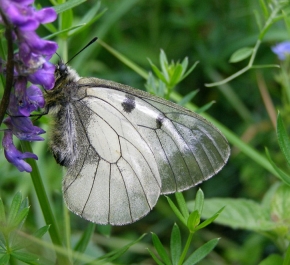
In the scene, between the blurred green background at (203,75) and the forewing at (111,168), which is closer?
the forewing at (111,168)

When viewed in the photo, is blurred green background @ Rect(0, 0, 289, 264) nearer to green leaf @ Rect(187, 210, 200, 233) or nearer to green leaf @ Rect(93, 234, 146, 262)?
green leaf @ Rect(93, 234, 146, 262)

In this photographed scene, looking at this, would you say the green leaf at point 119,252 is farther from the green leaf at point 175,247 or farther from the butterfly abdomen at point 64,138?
the butterfly abdomen at point 64,138

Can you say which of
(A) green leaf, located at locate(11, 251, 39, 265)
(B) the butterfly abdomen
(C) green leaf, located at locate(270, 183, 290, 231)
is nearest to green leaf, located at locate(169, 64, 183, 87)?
(B) the butterfly abdomen

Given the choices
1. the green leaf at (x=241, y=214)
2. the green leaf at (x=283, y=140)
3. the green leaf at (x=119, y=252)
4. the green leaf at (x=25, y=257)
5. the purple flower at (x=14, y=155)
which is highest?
the green leaf at (x=283, y=140)

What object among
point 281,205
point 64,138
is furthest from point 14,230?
point 281,205

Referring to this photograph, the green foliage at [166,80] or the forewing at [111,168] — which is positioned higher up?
the green foliage at [166,80]

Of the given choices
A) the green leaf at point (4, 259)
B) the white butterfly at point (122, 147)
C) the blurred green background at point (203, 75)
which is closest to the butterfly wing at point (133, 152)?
the white butterfly at point (122, 147)
